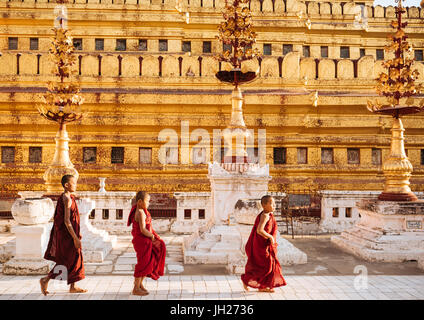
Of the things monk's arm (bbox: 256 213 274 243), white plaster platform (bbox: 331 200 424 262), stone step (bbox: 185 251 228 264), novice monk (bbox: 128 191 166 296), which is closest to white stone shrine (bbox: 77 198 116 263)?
stone step (bbox: 185 251 228 264)

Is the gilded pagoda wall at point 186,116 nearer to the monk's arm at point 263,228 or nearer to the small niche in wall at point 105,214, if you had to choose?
the small niche in wall at point 105,214

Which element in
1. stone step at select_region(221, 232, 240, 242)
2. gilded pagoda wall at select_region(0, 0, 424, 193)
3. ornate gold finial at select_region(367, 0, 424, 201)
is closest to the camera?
stone step at select_region(221, 232, 240, 242)

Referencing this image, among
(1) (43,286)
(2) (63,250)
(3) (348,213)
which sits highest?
(2) (63,250)

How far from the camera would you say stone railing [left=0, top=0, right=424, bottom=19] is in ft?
62.1

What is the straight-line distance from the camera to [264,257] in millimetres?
5898

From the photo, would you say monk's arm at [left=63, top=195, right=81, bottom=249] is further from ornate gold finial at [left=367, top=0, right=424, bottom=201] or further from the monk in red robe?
ornate gold finial at [left=367, top=0, right=424, bottom=201]

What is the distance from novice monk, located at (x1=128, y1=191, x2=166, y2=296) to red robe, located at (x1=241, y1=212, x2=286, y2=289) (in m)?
1.37

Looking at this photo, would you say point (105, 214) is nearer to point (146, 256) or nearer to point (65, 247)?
point (65, 247)

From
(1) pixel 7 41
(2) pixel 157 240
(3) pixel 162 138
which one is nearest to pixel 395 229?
(2) pixel 157 240

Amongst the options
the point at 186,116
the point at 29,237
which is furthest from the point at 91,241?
the point at 186,116

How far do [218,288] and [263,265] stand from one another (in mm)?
962

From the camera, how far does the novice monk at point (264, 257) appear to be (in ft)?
19.2

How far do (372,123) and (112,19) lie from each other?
1291 cm

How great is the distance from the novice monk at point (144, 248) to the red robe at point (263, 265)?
1371 millimetres
